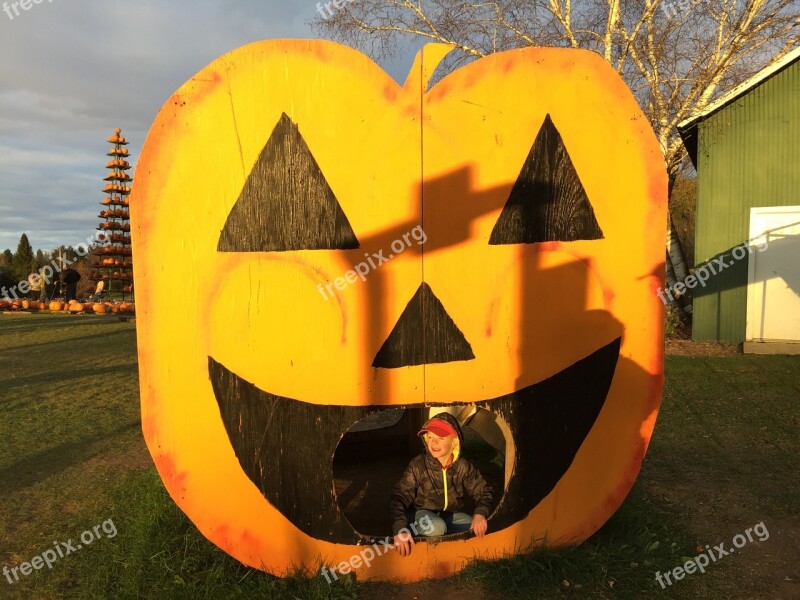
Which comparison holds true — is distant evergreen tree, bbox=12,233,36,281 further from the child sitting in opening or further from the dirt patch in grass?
the child sitting in opening

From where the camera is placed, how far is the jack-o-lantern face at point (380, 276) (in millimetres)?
2836

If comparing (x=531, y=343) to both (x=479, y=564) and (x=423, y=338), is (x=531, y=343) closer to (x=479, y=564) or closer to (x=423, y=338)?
(x=423, y=338)

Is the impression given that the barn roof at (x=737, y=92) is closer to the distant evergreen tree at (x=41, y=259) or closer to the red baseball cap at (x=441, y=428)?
the red baseball cap at (x=441, y=428)

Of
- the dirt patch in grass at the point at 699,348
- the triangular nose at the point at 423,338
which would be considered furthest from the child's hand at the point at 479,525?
the dirt patch in grass at the point at 699,348

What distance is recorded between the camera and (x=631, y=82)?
476 inches

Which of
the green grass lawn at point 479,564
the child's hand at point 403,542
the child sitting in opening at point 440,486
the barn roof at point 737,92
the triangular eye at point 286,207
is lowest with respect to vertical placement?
the green grass lawn at point 479,564

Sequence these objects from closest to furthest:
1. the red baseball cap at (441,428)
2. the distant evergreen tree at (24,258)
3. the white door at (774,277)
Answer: the red baseball cap at (441,428)
the white door at (774,277)
the distant evergreen tree at (24,258)

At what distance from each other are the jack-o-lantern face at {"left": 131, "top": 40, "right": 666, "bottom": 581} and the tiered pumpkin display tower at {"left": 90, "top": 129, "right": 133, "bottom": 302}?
23.2 meters

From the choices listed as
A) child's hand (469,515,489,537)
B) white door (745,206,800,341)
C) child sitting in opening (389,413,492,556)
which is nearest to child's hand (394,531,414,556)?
child sitting in opening (389,413,492,556)

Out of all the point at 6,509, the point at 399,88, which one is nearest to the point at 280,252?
the point at 399,88


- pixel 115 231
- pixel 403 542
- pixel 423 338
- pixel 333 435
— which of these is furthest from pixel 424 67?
pixel 115 231

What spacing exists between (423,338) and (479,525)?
106 centimetres

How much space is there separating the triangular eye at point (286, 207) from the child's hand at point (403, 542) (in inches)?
60.1

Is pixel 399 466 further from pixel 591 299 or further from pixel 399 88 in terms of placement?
pixel 399 88
